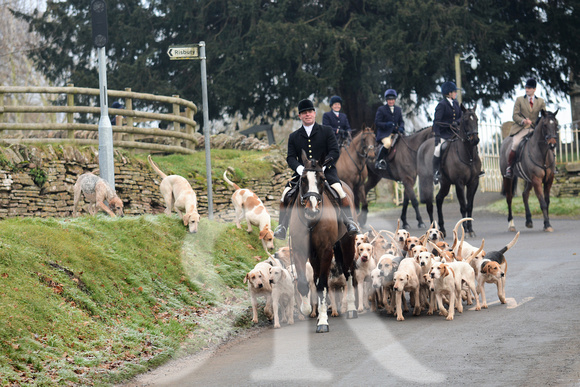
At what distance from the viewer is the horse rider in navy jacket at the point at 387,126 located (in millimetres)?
→ 19719

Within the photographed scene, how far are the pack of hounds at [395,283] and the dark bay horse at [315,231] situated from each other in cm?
26

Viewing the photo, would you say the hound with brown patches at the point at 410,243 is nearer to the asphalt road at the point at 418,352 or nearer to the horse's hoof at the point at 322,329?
the asphalt road at the point at 418,352

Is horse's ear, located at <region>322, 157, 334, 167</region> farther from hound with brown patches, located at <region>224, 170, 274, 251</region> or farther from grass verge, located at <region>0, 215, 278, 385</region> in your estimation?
hound with brown patches, located at <region>224, 170, 274, 251</region>

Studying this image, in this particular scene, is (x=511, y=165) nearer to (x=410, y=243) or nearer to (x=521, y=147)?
(x=521, y=147)

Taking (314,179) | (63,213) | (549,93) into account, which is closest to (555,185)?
(549,93)

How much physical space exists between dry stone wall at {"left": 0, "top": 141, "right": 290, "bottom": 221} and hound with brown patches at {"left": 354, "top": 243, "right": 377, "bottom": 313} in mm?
6217

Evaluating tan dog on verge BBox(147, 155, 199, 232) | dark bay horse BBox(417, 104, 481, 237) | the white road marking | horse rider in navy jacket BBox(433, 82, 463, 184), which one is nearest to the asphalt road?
the white road marking

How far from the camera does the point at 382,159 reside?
19.8 meters

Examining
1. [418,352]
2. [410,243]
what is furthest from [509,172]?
[418,352]

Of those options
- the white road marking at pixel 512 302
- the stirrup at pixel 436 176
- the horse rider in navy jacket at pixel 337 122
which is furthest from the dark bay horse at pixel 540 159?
the white road marking at pixel 512 302

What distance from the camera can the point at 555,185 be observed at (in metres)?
25.8

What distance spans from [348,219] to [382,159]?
31.9 feet

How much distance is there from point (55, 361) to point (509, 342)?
405 cm

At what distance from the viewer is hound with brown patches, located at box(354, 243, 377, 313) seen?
10.6 metres
